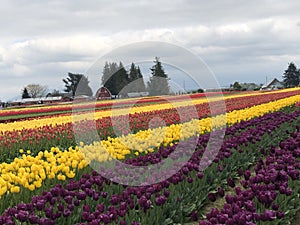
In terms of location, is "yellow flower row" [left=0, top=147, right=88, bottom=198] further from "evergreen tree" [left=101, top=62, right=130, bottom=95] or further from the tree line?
the tree line

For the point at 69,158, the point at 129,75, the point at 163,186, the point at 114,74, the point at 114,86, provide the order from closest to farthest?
the point at 163,186 → the point at 69,158 → the point at 129,75 → the point at 114,74 → the point at 114,86

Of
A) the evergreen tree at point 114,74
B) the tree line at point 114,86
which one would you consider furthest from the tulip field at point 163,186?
the tree line at point 114,86

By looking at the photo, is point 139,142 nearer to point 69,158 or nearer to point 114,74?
point 69,158

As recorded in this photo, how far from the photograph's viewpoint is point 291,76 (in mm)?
92000

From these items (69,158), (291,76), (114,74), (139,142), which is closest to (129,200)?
(69,158)

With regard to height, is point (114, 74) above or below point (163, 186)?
above

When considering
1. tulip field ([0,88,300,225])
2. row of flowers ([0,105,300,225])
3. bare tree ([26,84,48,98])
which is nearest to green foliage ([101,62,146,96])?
tulip field ([0,88,300,225])

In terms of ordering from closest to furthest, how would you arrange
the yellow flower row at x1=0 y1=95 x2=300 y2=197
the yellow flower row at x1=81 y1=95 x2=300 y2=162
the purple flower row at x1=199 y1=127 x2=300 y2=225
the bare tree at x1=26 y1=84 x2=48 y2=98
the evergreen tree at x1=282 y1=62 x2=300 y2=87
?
the purple flower row at x1=199 y1=127 x2=300 y2=225 < the yellow flower row at x1=0 y1=95 x2=300 y2=197 < the yellow flower row at x1=81 y1=95 x2=300 y2=162 < the evergreen tree at x1=282 y1=62 x2=300 y2=87 < the bare tree at x1=26 y1=84 x2=48 y2=98

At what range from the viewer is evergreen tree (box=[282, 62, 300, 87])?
9131cm

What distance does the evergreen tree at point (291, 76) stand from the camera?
9131cm

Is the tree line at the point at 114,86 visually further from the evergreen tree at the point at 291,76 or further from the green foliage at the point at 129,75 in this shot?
the evergreen tree at the point at 291,76

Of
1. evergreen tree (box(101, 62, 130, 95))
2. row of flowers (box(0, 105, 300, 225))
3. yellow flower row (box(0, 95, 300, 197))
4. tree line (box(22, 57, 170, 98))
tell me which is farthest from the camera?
tree line (box(22, 57, 170, 98))

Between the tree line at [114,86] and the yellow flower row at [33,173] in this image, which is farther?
the tree line at [114,86]

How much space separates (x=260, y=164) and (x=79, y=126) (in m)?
8.88
